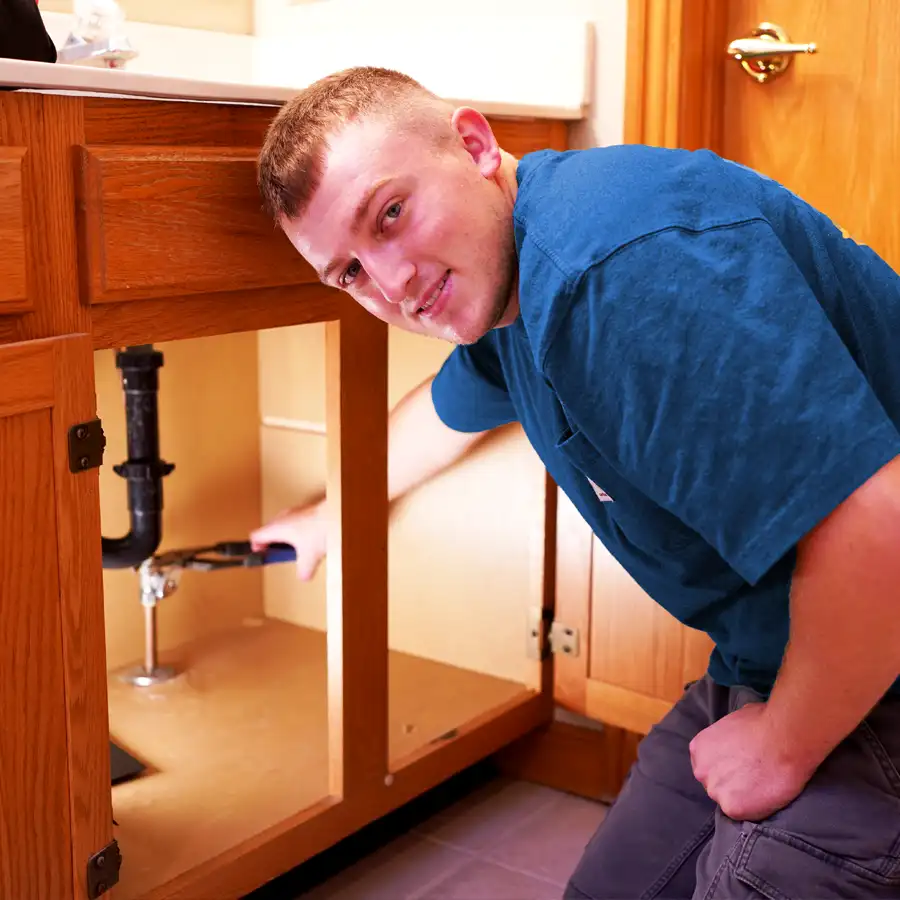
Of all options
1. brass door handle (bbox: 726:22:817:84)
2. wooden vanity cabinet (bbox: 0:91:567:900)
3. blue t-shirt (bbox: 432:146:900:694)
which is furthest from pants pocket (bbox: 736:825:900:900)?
brass door handle (bbox: 726:22:817:84)

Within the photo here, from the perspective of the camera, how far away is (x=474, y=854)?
161cm

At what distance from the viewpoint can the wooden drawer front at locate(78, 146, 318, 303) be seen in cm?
99

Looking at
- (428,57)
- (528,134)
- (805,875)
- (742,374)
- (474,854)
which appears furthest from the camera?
(428,57)

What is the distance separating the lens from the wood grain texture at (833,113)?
4.83 ft

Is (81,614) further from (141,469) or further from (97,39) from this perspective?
(97,39)

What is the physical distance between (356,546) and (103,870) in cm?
45

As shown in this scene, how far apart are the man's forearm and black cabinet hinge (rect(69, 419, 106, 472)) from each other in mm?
588

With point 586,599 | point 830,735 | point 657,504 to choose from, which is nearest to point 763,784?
point 830,735

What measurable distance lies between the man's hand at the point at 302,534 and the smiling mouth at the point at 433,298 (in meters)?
→ 0.66

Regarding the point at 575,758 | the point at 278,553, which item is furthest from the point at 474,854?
the point at 278,553

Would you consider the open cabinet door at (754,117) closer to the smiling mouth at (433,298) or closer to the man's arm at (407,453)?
the man's arm at (407,453)

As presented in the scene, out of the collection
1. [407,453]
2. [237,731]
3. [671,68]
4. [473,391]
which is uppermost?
[671,68]

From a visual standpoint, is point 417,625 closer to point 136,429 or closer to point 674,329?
point 136,429

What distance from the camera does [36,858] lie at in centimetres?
102
